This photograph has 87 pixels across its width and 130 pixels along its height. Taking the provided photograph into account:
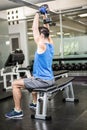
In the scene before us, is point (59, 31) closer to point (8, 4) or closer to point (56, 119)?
point (8, 4)

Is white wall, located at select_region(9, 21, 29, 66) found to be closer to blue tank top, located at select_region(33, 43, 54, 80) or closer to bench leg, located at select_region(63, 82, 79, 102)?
bench leg, located at select_region(63, 82, 79, 102)

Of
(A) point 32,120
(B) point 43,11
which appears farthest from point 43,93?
(B) point 43,11

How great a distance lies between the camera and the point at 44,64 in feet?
11.8

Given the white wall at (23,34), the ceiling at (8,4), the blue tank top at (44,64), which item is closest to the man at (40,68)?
the blue tank top at (44,64)

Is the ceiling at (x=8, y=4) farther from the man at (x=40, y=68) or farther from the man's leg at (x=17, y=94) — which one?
the man's leg at (x=17, y=94)

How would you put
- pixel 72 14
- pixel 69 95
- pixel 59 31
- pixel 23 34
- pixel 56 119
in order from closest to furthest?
pixel 56 119 → pixel 69 95 → pixel 72 14 → pixel 59 31 → pixel 23 34

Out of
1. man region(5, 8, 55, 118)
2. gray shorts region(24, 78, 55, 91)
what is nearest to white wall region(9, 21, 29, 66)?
man region(5, 8, 55, 118)

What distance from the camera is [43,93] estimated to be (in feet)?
12.0

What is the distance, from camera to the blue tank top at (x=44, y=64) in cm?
358

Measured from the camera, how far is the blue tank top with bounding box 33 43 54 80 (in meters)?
3.58

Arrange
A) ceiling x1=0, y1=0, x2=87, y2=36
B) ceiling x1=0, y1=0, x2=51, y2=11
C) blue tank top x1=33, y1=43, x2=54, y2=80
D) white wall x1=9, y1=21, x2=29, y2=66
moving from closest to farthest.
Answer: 1. blue tank top x1=33, y1=43, x2=54, y2=80
2. ceiling x1=0, y1=0, x2=51, y2=11
3. ceiling x1=0, y1=0, x2=87, y2=36
4. white wall x1=9, y1=21, x2=29, y2=66

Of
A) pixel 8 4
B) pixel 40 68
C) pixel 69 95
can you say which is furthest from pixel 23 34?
pixel 40 68

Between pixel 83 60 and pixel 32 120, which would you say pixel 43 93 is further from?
pixel 83 60

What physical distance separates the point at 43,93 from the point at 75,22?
6.71 m
